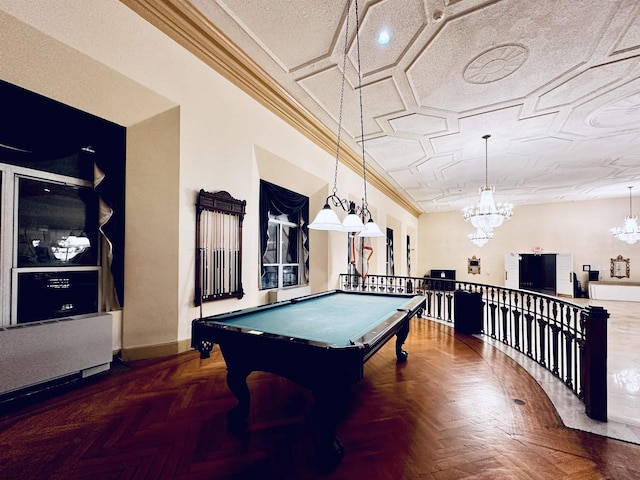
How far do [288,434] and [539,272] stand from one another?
1396 centimetres

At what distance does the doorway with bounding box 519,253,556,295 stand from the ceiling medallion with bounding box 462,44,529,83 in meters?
11.0

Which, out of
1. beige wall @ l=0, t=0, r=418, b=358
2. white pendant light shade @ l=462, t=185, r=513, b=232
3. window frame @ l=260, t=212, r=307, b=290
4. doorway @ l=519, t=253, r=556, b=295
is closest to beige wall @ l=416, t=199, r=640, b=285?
doorway @ l=519, t=253, r=556, b=295

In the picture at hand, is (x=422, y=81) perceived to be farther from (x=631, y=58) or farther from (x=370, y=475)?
(x=370, y=475)

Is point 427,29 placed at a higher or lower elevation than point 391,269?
higher

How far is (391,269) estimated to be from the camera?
1112 centimetres

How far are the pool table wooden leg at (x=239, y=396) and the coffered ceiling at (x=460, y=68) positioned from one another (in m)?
3.35

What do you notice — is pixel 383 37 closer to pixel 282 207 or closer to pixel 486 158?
pixel 282 207

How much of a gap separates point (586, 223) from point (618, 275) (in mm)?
2262

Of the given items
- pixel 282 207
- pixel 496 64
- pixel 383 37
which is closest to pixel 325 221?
pixel 383 37

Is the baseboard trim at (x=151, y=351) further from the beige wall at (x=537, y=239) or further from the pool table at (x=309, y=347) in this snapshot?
the beige wall at (x=537, y=239)

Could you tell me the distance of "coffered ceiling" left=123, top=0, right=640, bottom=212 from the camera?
2736mm

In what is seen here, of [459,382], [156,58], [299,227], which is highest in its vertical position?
[156,58]

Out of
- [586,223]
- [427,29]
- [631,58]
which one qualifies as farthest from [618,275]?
[427,29]

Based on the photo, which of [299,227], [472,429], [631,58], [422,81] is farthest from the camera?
[299,227]
